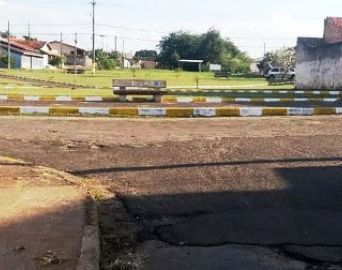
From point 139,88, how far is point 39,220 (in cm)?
1636

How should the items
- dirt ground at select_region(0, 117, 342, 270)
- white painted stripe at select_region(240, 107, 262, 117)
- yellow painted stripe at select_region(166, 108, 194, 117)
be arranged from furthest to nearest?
1. white painted stripe at select_region(240, 107, 262, 117)
2. yellow painted stripe at select_region(166, 108, 194, 117)
3. dirt ground at select_region(0, 117, 342, 270)

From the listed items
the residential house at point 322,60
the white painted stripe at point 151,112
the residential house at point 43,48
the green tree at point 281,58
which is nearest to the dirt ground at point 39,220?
the white painted stripe at point 151,112

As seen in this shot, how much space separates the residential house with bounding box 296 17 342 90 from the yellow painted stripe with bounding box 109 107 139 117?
21.7m

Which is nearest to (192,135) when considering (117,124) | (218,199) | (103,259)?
(117,124)

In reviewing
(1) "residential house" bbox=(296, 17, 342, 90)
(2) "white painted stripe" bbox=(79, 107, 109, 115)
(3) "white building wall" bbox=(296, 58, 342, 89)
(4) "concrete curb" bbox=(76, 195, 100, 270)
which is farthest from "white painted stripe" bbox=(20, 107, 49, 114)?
(3) "white building wall" bbox=(296, 58, 342, 89)

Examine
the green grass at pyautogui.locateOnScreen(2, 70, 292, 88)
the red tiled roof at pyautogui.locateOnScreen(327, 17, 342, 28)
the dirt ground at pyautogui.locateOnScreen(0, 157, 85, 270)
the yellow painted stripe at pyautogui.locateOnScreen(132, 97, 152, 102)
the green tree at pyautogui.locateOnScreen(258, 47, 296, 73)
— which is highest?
the red tiled roof at pyautogui.locateOnScreen(327, 17, 342, 28)

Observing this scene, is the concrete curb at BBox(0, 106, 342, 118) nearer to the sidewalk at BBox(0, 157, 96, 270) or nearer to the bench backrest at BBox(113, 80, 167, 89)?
the bench backrest at BBox(113, 80, 167, 89)

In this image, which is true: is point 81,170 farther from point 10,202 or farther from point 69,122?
point 69,122

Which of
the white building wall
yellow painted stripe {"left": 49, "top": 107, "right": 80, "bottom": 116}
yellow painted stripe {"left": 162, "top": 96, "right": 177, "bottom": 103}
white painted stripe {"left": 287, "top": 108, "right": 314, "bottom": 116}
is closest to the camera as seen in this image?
yellow painted stripe {"left": 49, "top": 107, "right": 80, "bottom": 116}

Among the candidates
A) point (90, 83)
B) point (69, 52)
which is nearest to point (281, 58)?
point (69, 52)

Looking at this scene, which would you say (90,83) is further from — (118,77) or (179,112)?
(179,112)

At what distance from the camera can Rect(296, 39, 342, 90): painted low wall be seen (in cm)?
3519

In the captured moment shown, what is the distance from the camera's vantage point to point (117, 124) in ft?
42.8

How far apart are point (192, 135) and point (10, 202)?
557 cm
